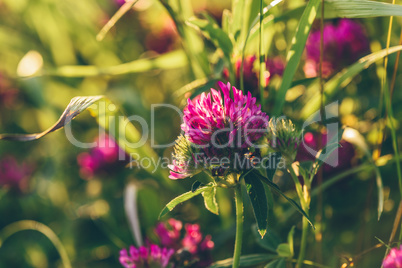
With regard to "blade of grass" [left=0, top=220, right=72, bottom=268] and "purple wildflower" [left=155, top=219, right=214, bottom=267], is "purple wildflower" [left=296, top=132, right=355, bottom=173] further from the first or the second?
"blade of grass" [left=0, top=220, right=72, bottom=268]

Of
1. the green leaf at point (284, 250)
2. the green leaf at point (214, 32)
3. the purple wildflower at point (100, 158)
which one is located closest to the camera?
the green leaf at point (284, 250)

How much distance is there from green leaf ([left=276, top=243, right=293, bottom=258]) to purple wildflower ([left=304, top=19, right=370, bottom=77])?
54 cm

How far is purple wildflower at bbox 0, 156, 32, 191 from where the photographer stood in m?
1.37

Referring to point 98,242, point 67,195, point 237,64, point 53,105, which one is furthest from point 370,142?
point 53,105

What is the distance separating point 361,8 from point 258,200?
371 millimetres

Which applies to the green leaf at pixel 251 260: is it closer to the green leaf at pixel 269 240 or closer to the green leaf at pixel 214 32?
the green leaf at pixel 269 240

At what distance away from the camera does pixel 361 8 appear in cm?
72

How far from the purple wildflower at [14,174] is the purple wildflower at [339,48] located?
0.92 metres

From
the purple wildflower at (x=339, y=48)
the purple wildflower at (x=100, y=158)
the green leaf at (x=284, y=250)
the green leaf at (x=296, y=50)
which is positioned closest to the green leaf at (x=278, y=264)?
the green leaf at (x=284, y=250)

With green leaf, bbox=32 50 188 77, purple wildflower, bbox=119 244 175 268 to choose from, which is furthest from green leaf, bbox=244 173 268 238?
green leaf, bbox=32 50 188 77

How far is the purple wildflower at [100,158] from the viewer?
1.31 meters

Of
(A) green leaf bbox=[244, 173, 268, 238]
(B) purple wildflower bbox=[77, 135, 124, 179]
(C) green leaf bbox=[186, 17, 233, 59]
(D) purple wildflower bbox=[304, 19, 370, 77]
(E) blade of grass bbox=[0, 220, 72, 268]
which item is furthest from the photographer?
(B) purple wildflower bbox=[77, 135, 124, 179]

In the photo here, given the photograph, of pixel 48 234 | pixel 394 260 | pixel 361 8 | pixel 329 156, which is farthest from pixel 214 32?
pixel 48 234

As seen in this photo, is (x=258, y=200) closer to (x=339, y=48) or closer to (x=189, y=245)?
(x=189, y=245)
